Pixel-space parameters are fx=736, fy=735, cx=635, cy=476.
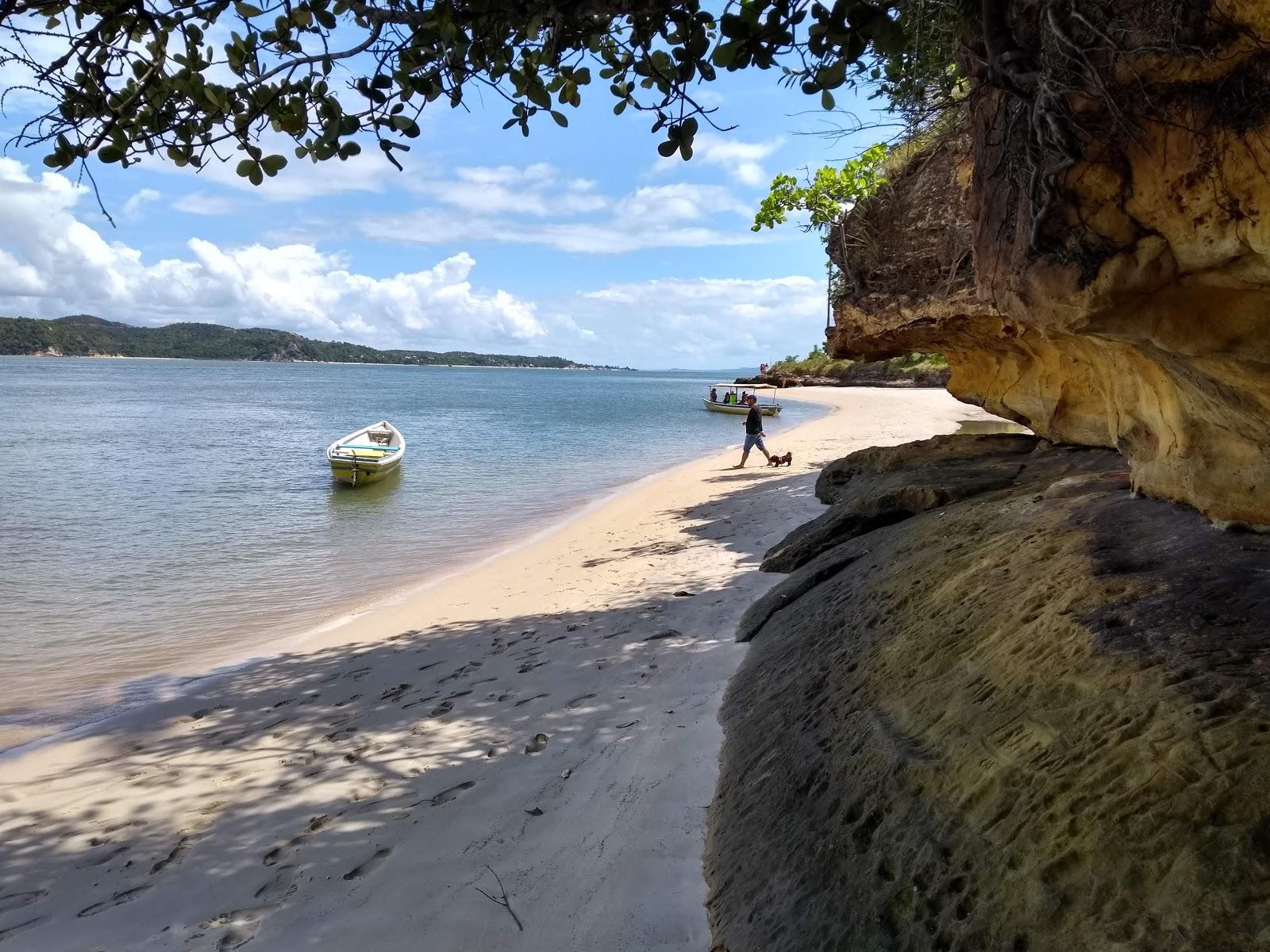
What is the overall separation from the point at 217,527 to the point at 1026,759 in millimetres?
15801

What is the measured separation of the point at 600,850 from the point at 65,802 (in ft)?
12.6

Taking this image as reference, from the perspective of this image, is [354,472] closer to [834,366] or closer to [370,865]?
[370,865]

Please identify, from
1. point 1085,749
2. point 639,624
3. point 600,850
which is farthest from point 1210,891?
point 639,624

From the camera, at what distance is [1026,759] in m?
2.40

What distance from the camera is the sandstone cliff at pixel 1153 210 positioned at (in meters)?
2.60

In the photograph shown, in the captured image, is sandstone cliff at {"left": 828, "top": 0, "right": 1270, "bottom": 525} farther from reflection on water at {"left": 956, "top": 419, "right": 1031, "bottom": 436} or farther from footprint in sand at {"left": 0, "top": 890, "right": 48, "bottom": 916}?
reflection on water at {"left": 956, "top": 419, "right": 1031, "bottom": 436}

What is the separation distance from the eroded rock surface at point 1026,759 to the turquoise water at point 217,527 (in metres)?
6.71

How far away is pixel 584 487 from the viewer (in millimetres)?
20094

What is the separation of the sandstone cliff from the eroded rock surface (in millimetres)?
520

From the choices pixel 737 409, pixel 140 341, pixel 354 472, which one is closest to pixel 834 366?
pixel 737 409

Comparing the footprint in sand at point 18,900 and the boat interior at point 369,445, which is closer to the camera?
the footprint in sand at point 18,900

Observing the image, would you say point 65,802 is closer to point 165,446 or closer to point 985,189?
point 985,189

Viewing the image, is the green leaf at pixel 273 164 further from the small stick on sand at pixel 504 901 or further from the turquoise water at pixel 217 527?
the turquoise water at pixel 217 527

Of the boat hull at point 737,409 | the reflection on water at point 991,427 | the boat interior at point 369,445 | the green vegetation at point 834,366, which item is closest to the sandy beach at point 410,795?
the boat interior at point 369,445
